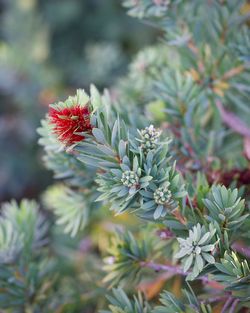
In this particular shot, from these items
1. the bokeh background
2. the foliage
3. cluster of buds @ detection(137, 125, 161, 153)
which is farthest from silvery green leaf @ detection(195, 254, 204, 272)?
the bokeh background

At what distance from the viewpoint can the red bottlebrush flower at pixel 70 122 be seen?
1.52ft

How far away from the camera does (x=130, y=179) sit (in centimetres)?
47

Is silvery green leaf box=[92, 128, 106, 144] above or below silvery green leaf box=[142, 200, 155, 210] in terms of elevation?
above

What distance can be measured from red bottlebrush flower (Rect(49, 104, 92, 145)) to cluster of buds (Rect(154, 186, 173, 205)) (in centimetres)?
9

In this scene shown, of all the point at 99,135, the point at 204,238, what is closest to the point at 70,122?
the point at 99,135

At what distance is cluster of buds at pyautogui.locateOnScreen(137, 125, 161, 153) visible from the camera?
48 centimetres

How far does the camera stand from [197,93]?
0.68m

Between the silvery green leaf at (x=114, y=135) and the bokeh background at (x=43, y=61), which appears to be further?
the bokeh background at (x=43, y=61)

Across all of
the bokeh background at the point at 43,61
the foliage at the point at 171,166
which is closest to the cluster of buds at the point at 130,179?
the foliage at the point at 171,166

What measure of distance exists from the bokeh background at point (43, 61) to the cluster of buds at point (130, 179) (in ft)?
2.72

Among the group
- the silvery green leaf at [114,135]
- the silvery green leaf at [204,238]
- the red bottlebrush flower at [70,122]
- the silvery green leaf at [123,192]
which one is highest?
the red bottlebrush flower at [70,122]

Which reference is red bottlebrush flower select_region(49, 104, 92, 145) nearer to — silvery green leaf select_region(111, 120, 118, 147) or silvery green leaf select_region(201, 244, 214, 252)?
silvery green leaf select_region(111, 120, 118, 147)

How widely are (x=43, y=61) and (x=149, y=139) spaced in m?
0.94

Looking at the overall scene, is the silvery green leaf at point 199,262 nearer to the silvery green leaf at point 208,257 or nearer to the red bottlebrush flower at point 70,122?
the silvery green leaf at point 208,257
